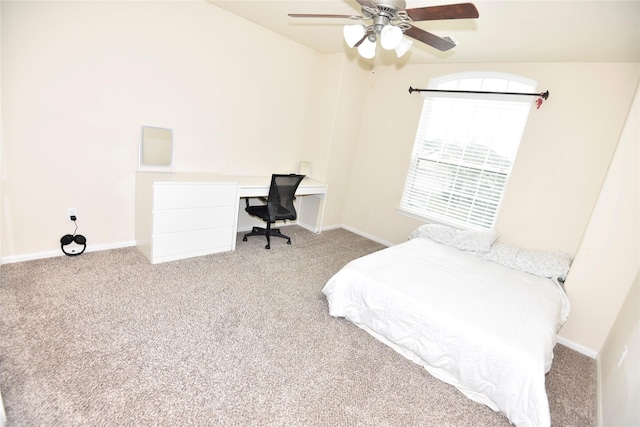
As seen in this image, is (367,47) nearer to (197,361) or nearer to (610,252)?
(197,361)

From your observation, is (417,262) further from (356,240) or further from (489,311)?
(356,240)

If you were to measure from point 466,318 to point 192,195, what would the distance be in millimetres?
2477

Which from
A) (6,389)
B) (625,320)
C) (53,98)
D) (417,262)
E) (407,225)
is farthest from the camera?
(407,225)

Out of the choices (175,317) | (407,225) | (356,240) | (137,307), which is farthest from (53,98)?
(407,225)

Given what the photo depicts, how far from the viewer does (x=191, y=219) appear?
9.75 ft

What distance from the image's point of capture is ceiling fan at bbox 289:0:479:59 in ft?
5.20

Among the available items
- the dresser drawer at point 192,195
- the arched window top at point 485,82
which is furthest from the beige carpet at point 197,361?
the arched window top at point 485,82

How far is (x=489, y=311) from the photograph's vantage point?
6.49 ft

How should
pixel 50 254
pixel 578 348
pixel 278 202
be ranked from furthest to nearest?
1. pixel 278 202
2. pixel 50 254
3. pixel 578 348

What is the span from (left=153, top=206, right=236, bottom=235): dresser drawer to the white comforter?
1.42 m

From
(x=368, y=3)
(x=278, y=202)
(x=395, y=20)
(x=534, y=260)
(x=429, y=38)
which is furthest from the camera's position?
(x=278, y=202)

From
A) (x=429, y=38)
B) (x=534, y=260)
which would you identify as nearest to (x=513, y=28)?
(x=429, y=38)

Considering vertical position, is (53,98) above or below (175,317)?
above

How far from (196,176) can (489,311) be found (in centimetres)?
284
